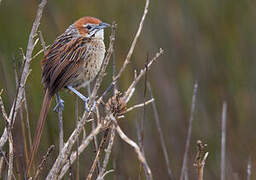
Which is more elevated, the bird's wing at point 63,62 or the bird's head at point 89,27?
the bird's head at point 89,27

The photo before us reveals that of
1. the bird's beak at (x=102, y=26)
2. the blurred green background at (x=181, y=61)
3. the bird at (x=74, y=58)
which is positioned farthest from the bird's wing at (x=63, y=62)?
the blurred green background at (x=181, y=61)

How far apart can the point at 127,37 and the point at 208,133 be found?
123 cm

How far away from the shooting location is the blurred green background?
471 cm

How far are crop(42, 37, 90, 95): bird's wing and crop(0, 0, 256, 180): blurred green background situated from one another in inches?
32.8

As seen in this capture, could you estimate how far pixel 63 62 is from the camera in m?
3.69

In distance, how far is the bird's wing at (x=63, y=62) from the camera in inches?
143

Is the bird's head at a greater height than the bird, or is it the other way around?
the bird's head

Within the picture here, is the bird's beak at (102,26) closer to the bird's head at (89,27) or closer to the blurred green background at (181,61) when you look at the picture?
the bird's head at (89,27)

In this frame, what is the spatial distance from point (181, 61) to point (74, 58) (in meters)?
1.71

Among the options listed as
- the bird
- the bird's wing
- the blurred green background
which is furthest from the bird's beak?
the blurred green background

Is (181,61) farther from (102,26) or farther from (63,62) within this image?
(63,62)

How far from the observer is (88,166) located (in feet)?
13.1

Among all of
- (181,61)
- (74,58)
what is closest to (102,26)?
(74,58)

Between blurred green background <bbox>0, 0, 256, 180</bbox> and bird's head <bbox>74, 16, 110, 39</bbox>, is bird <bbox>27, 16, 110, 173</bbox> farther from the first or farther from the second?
blurred green background <bbox>0, 0, 256, 180</bbox>
